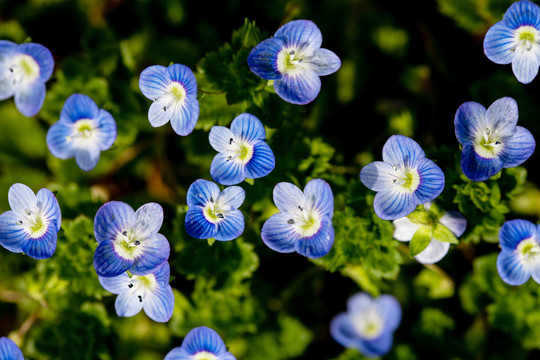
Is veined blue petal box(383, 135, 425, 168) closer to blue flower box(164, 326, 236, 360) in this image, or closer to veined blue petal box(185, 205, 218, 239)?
veined blue petal box(185, 205, 218, 239)

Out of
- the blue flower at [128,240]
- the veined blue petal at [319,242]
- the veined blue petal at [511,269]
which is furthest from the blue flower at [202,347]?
the veined blue petal at [511,269]

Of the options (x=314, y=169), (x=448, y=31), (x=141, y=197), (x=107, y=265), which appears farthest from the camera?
(x=448, y=31)

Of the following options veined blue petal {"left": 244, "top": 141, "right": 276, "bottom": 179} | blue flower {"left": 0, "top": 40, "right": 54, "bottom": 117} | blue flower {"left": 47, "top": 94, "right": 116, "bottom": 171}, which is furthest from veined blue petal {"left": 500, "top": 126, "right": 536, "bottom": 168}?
blue flower {"left": 0, "top": 40, "right": 54, "bottom": 117}

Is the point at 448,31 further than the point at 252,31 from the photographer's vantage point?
Yes

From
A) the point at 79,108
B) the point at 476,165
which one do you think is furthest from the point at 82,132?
the point at 476,165

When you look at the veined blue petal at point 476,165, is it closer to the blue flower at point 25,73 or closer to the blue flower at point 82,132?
the blue flower at point 82,132

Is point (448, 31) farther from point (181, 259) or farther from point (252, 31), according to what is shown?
point (181, 259)

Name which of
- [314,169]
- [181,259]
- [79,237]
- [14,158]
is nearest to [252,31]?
[314,169]
